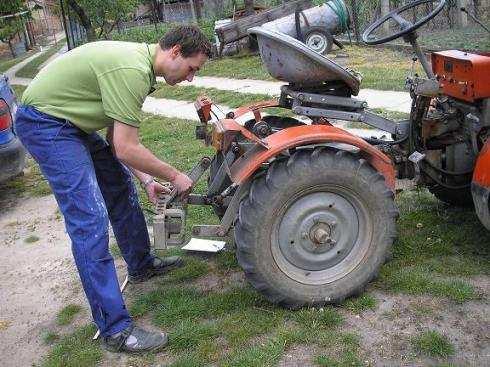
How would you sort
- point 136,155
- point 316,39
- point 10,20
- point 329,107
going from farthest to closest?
point 10,20 < point 316,39 < point 329,107 < point 136,155

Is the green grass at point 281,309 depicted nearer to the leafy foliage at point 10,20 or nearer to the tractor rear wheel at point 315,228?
the tractor rear wheel at point 315,228

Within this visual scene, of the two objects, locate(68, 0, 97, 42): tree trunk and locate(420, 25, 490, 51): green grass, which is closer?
locate(420, 25, 490, 51): green grass

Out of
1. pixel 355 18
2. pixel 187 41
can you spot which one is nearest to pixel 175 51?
pixel 187 41

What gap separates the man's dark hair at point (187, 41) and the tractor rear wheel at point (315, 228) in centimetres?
74

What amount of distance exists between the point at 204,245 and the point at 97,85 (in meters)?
1.69

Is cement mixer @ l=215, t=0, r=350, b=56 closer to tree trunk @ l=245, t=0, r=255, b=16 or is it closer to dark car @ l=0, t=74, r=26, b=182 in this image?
tree trunk @ l=245, t=0, r=255, b=16

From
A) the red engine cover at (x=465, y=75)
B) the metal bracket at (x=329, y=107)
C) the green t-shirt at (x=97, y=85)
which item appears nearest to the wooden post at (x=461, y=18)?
the red engine cover at (x=465, y=75)

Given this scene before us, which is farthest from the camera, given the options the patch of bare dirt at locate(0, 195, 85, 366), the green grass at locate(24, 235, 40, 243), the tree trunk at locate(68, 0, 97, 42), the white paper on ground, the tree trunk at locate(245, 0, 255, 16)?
the tree trunk at locate(68, 0, 97, 42)

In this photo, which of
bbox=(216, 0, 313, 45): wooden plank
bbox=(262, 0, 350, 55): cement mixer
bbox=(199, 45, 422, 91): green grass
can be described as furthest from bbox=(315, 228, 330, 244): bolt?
bbox=(216, 0, 313, 45): wooden plank

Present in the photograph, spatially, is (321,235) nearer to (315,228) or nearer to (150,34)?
(315,228)

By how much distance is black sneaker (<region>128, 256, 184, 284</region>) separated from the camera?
4.02m

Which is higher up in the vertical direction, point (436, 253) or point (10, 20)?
point (10, 20)

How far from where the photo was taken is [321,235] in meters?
3.28

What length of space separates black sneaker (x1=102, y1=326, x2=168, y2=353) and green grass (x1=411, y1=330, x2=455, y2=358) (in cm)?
138
